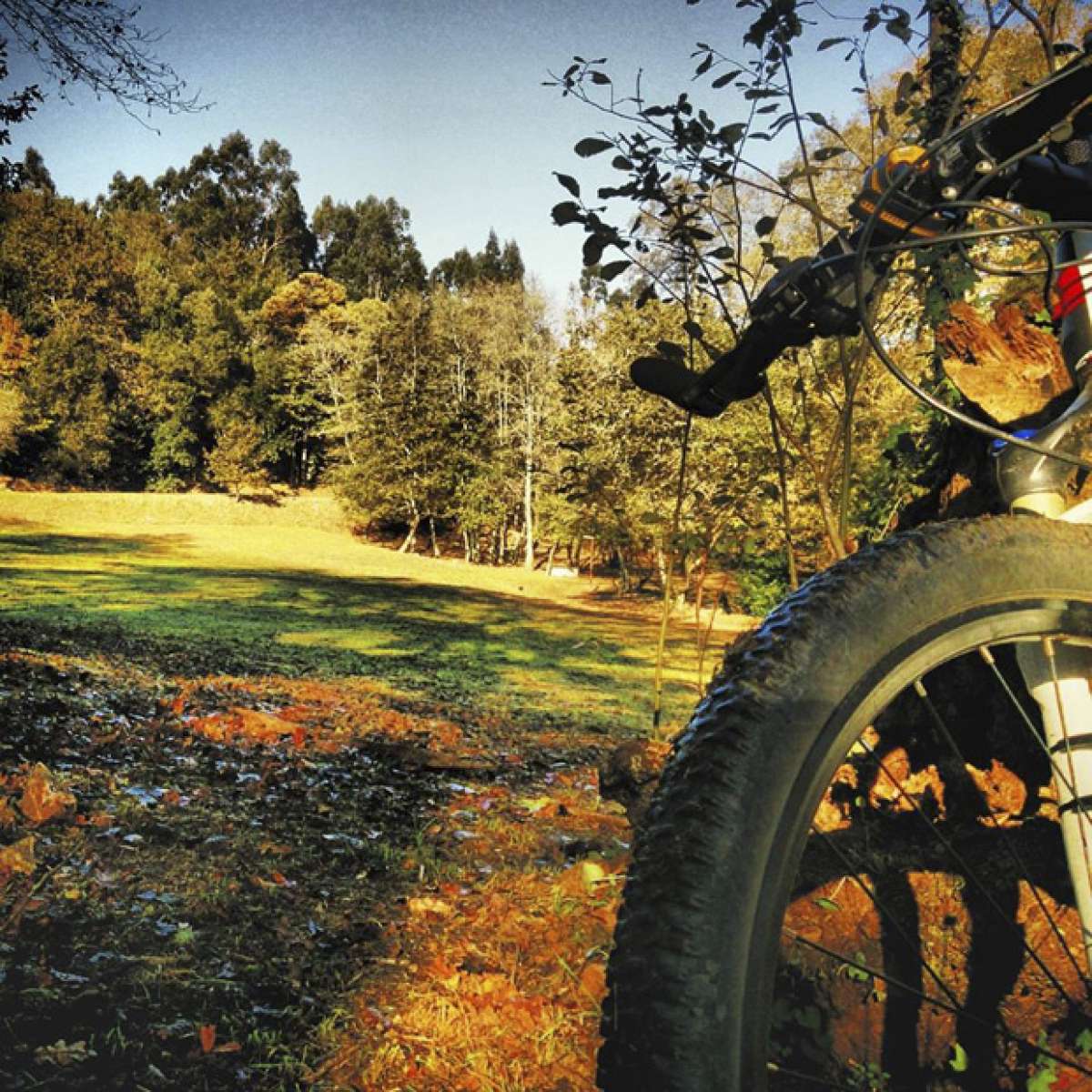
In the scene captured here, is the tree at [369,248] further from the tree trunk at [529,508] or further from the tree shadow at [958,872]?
the tree shadow at [958,872]

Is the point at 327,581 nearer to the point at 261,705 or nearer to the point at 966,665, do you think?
the point at 261,705

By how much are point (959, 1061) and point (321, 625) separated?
19.7 feet

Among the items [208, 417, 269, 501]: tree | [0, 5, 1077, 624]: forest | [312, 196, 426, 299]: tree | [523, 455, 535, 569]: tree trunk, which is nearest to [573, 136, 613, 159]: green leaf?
[0, 5, 1077, 624]: forest

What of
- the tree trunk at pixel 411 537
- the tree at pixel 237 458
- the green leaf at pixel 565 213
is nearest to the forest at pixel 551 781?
the green leaf at pixel 565 213

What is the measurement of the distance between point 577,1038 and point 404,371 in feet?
73.1

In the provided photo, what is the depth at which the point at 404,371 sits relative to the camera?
22625 mm

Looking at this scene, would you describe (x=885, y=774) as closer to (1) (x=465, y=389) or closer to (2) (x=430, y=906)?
(2) (x=430, y=906)

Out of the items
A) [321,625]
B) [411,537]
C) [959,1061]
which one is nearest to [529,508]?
[411,537]

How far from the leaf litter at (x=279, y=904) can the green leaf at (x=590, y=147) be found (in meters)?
1.84

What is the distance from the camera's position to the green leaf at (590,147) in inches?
80.5

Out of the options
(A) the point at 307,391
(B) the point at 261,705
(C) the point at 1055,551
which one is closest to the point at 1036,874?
(C) the point at 1055,551

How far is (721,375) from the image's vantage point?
990 mm

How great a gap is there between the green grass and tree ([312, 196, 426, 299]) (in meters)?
32.7

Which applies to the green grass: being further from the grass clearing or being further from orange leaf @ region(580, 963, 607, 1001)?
orange leaf @ region(580, 963, 607, 1001)
